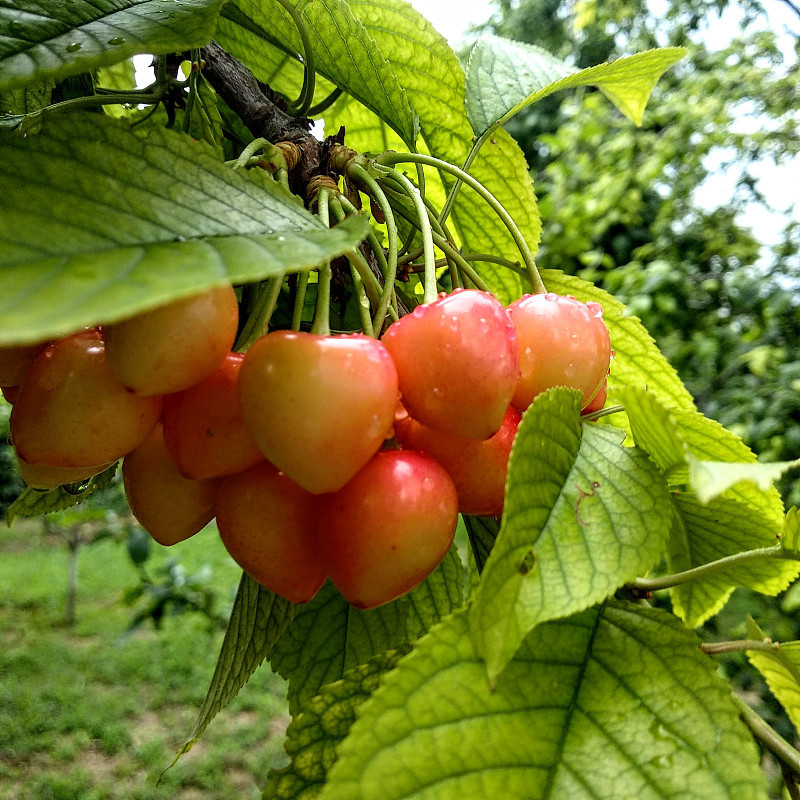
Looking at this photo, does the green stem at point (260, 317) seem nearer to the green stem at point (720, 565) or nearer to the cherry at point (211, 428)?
the cherry at point (211, 428)

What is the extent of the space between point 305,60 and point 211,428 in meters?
0.29

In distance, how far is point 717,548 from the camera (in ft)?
1.27

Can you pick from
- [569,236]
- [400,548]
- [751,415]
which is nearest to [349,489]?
[400,548]

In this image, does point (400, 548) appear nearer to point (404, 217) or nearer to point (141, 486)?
point (141, 486)

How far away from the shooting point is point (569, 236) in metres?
2.55

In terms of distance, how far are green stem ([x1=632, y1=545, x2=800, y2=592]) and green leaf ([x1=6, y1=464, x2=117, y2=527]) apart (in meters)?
0.34

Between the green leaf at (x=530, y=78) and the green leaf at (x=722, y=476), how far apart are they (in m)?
0.32

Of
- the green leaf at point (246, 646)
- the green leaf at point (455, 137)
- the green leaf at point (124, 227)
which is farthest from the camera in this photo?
the green leaf at point (455, 137)

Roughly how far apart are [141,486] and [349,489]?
0.35 ft

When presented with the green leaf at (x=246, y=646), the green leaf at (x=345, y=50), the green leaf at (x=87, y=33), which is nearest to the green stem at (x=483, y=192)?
the green leaf at (x=345, y=50)

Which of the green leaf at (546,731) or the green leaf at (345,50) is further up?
the green leaf at (345,50)

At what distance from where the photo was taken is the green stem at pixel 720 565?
1.15 feet

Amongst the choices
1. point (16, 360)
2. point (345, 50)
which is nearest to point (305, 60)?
point (345, 50)

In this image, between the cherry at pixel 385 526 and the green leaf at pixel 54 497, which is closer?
the cherry at pixel 385 526
